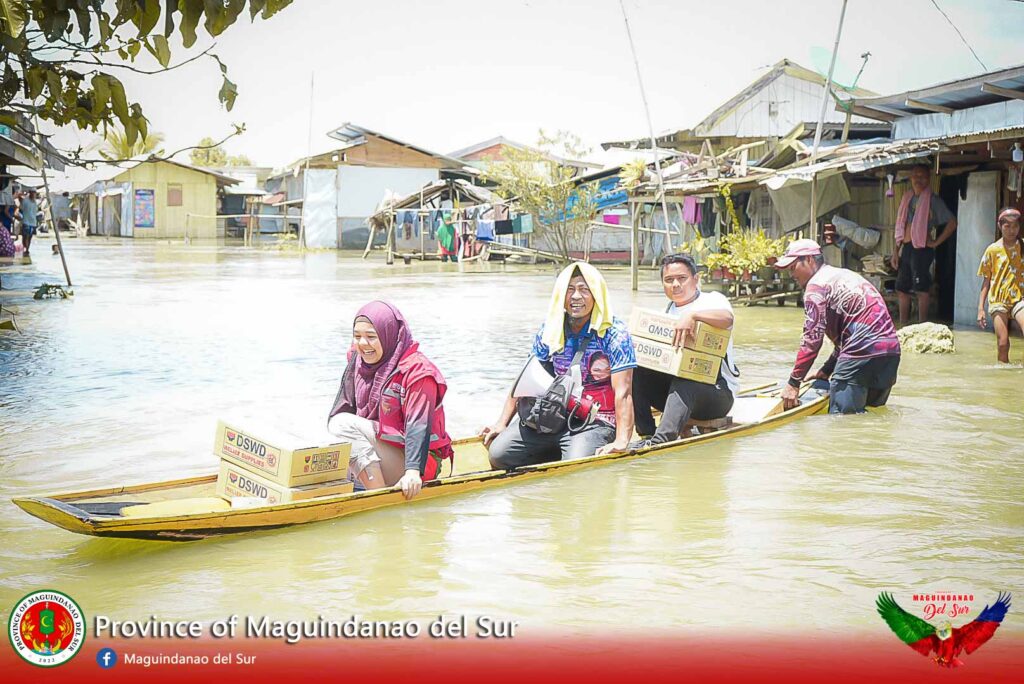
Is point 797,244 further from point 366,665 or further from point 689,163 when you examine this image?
point 689,163

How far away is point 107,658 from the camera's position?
3.71 meters

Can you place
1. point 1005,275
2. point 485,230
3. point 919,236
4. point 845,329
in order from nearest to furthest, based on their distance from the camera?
point 845,329, point 1005,275, point 919,236, point 485,230

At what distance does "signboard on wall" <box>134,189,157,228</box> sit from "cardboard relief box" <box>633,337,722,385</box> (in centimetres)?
4159

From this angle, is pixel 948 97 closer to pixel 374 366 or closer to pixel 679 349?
pixel 679 349

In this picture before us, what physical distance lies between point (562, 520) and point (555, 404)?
2.06 ft

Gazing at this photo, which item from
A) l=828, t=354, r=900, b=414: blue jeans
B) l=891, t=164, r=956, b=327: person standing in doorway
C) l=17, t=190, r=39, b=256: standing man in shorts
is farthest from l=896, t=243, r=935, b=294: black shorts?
l=17, t=190, r=39, b=256: standing man in shorts

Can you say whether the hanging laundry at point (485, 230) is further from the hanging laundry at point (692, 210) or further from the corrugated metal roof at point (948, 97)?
the corrugated metal roof at point (948, 97)

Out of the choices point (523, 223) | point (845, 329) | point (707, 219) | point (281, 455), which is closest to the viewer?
point (281, 455)

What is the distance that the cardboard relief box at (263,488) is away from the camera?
4691 mm

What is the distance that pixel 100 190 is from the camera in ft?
161

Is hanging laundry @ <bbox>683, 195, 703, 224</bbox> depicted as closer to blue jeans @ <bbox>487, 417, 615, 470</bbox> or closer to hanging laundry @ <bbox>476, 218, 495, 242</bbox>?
hanging laundry @ <bbox>476, 218, 495, 242</bbox>

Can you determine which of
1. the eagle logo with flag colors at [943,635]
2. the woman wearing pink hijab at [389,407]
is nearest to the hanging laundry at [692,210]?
the woman wearing pink hijab at [389,407]

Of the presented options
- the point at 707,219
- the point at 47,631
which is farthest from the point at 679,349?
the point at 707,219

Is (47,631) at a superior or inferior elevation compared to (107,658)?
superior
